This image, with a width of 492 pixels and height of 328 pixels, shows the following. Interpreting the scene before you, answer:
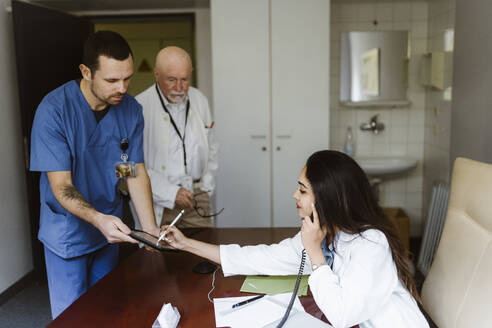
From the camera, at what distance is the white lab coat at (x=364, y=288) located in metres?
1.26

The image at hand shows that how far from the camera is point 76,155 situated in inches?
74.0

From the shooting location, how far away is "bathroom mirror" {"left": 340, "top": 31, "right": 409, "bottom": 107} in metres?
4.12

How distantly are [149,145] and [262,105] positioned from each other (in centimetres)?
129

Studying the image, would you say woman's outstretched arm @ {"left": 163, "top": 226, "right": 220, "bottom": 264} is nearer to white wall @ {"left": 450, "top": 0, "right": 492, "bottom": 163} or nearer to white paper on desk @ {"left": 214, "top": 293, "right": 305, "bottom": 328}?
white paper on desk @ {"left": 214, "top": 293, "right": 305, "bottom": 328}

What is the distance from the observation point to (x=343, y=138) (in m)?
4.27

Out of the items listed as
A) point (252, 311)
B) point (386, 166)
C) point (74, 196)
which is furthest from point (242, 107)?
point (252, 311)

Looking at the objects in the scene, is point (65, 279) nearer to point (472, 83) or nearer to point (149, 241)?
point (149, 241)

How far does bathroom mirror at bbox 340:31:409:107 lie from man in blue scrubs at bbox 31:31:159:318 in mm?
2596

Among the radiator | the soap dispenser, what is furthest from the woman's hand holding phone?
the soap dispenser

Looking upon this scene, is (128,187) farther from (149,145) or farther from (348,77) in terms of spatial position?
(348,77)

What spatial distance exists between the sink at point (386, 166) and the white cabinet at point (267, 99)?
0.51 m

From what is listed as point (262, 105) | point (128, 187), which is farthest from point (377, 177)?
point (128, 187)

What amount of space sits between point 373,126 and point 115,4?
241cm

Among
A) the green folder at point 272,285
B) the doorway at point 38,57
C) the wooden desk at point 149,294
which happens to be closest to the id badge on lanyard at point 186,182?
the wooden desk at point 149,294
